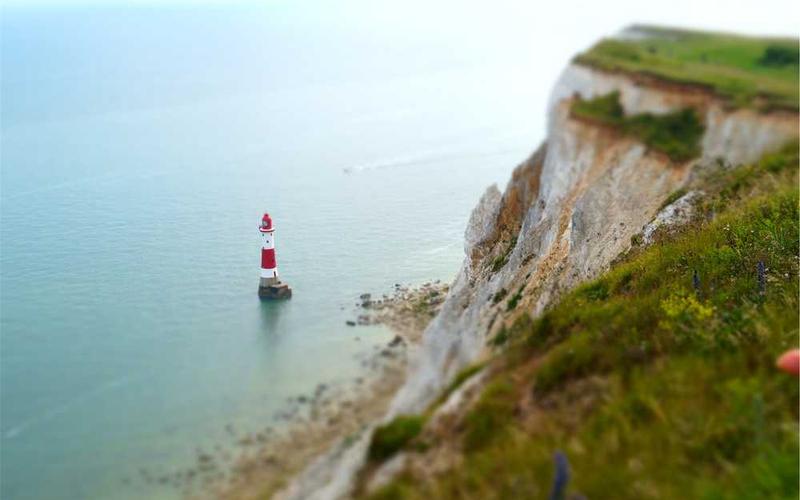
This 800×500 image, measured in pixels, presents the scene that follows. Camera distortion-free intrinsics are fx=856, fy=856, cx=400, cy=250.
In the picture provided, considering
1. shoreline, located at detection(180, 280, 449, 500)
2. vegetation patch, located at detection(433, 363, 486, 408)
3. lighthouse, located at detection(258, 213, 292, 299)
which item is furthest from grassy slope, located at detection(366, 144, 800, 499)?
lighthouse, located at detection(258, 213, 292, 299)

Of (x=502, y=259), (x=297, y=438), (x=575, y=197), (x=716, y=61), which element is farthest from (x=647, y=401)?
(x=716, y=61)

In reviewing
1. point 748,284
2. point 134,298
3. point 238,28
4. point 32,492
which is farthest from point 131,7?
point 748,284

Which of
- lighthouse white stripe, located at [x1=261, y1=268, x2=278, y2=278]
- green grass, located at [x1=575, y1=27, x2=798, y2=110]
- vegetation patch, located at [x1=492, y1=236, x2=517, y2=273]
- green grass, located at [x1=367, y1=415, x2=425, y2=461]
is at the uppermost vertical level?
green grass, located at [x1=575, y1=27, x2=798, y2=110]

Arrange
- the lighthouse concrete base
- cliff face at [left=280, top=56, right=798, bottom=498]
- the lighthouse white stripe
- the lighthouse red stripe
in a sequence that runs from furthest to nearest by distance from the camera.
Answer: the lighthouse red stripe, the lighthouse white stripe, the lighthouse concrete base, cliff face at [left=280, top=56, right=798, bottom=498]

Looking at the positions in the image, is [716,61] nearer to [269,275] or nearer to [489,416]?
[269,275]

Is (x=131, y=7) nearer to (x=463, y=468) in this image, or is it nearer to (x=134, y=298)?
(x=134, y=298)

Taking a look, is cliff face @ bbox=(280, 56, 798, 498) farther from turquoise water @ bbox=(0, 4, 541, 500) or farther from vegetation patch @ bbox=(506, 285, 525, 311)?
turquoise water @ bbox=(0, 4, 541, 500)

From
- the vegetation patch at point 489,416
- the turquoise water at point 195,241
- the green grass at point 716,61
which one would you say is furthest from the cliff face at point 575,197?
the turquoise water at point 195,241
